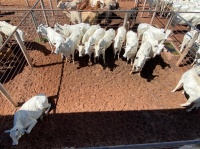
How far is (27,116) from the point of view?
462 centimetres

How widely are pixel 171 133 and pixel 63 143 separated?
324 centimetres

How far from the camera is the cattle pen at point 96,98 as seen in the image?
15.9ft

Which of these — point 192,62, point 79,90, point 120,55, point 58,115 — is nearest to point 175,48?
point 192,62

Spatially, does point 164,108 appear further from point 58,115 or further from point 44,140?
point 44,140

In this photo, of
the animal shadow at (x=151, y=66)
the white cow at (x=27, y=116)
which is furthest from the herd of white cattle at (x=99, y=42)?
the white cow at (x=27, y=116)

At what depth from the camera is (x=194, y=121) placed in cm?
541

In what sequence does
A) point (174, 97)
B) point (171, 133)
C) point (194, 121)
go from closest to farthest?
point (171, 133) < point (194, 121) < point (174, 97)

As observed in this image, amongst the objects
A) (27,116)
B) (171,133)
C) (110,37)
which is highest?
(110,37)

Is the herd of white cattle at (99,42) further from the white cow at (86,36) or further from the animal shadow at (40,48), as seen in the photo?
the animal shadow at (40,48)

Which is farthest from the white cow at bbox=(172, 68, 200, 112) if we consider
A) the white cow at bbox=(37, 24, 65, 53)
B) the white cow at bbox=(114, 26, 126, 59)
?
the white cow at bbox=(37, 24, 65, 53)

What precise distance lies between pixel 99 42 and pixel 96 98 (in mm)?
2293

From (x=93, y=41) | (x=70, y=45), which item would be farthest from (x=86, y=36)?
(x=70, y=45)

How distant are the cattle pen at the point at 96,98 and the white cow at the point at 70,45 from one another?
0.62 metres

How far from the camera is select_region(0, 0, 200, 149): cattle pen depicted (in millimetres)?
4836
